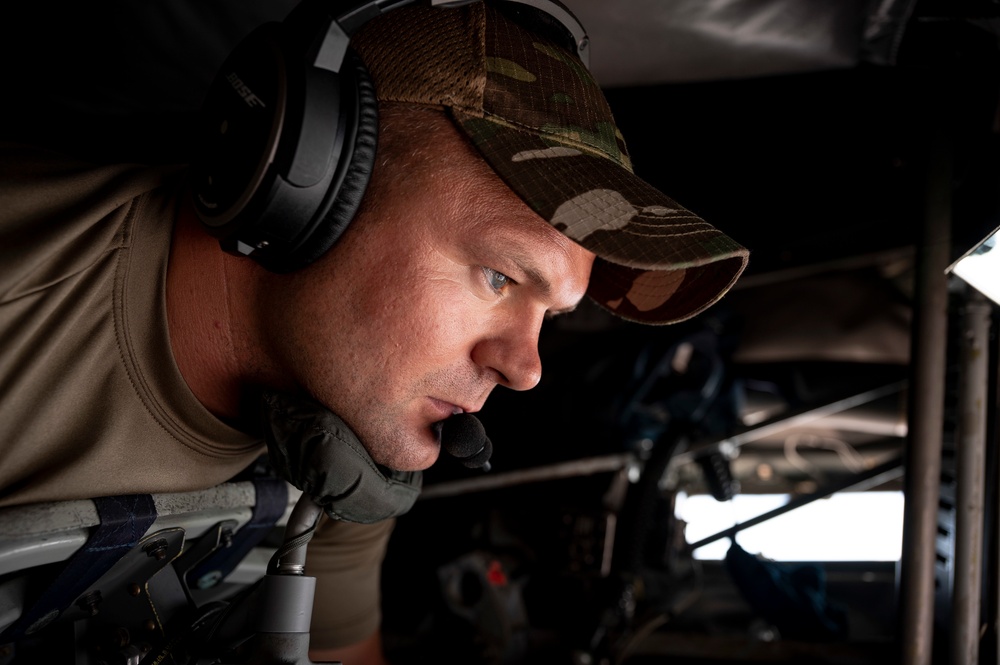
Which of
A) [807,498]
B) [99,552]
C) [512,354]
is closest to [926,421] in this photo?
[807,498]

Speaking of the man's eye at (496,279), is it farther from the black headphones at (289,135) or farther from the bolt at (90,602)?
the bolt at (90,602)

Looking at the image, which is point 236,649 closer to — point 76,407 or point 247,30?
point 76,407

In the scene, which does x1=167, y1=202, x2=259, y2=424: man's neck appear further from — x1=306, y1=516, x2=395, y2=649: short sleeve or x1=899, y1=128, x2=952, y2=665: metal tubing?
x1=899, y1=128, x2=952, y2=665: metal tubing

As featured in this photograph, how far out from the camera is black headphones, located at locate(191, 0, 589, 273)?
2.33ft

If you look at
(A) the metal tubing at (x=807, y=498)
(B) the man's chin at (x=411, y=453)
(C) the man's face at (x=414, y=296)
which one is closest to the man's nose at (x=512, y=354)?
(C) the man's face at (x=414, y=296)

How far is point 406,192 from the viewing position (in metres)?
0.87

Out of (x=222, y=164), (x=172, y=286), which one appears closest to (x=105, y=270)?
(x=172, y=286)

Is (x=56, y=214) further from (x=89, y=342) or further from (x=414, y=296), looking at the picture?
(x=414, y=296)

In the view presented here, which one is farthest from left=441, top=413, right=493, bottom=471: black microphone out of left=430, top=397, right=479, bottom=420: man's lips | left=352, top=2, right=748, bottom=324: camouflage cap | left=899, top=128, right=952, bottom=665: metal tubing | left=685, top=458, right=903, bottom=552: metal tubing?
left=685, top=458, right=903, bottom=552: metal tubing

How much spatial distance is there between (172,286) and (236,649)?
46 cm

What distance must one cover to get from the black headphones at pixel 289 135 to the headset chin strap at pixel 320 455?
19 centimetres

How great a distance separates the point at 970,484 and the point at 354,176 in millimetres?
1039

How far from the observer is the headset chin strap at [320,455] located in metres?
0.83

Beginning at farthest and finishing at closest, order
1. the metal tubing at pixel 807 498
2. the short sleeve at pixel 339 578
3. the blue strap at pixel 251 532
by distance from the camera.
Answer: the metal tubing at pixel 807 498 → the short sleeve at pixel 339 578 → the blue strap at pixel 251 532
